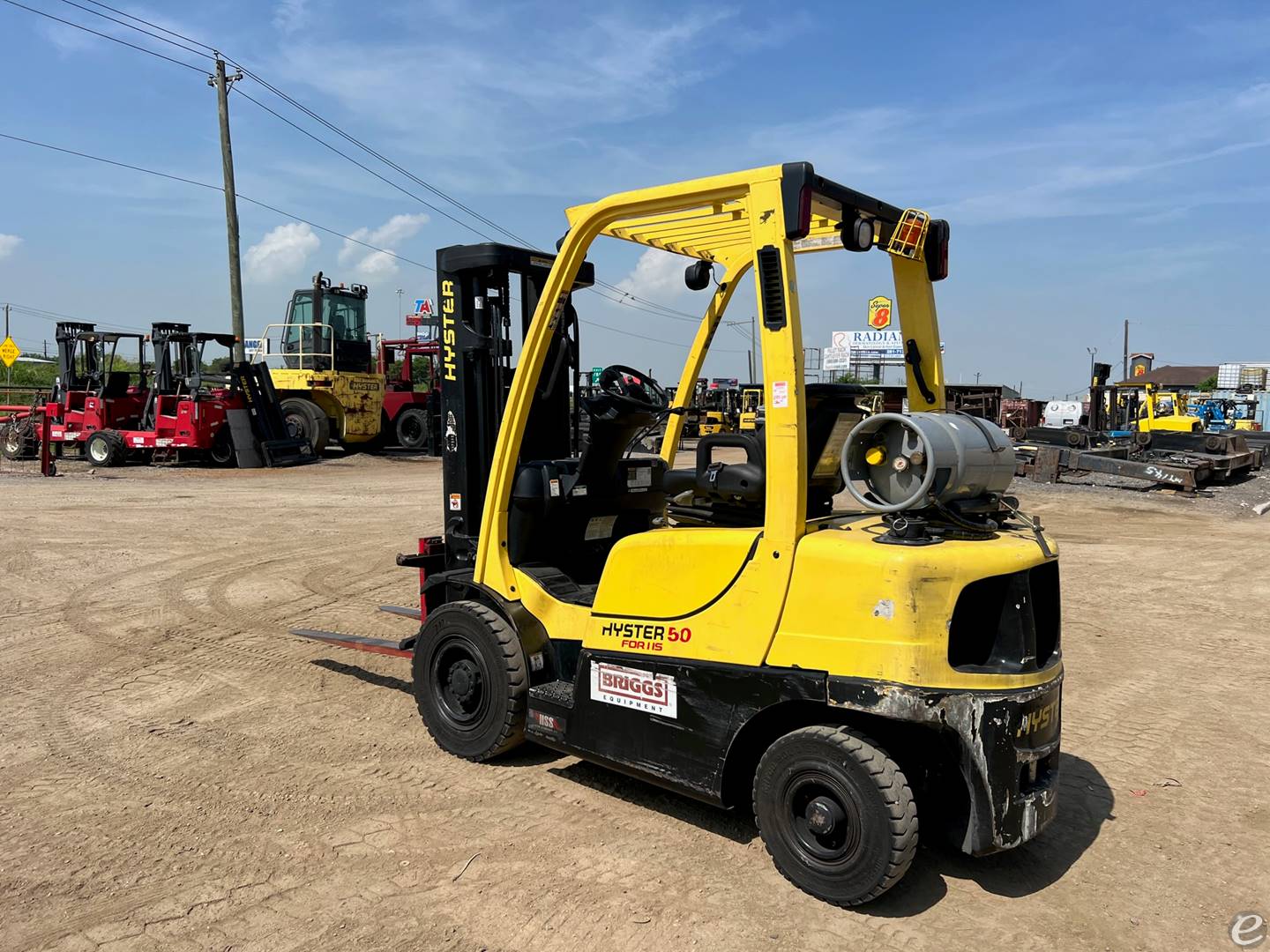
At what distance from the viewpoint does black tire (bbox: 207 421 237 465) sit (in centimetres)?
1914

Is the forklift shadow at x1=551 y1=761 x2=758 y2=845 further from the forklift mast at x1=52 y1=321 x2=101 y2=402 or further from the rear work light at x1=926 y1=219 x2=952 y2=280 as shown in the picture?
the forklift mast at x1=52 y1=321 x2=101 y2=402

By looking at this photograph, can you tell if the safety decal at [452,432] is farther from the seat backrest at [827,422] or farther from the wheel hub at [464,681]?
the seat backrest at [827,422]

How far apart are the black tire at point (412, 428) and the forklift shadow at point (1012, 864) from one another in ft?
69.8

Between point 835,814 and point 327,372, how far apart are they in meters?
20.4

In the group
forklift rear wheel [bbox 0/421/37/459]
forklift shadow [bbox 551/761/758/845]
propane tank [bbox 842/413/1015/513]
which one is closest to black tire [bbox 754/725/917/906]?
forklift shadow [bbox 551/761/758/845]

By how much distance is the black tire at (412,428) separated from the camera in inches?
943

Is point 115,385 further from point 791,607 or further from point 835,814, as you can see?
point 835,814

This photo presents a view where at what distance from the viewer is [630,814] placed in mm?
3920

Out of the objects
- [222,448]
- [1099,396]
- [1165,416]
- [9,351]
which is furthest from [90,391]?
[1165,416]

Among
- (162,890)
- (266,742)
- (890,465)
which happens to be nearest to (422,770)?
(266,742)

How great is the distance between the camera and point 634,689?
12.2 feet

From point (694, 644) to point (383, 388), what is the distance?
2096 cm

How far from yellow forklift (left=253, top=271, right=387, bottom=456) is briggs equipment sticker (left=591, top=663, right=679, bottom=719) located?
18628 millimetres

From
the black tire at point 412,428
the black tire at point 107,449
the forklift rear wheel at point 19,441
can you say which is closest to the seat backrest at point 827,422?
the black tire at point 107,449
